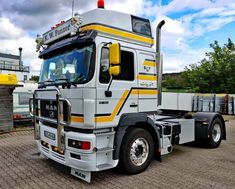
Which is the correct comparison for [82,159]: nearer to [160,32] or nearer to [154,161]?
[154,161]

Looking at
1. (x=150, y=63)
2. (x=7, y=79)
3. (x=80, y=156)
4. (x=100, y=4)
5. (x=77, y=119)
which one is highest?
(x=100, y=4)

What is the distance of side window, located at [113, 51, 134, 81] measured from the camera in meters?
4.80

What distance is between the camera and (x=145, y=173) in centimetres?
503

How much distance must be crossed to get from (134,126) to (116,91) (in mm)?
926

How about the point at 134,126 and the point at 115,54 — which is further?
the point at 134,126

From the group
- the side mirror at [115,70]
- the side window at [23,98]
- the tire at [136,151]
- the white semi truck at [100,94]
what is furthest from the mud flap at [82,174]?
the side window at [23,98]

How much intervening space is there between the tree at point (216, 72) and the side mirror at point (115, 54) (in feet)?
70.0

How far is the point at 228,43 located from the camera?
2633 cm

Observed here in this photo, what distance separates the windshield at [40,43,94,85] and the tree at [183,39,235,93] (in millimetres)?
21214

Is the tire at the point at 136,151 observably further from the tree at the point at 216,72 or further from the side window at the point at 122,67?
the tree at the point at 216,72

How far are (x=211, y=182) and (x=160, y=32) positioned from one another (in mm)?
3502

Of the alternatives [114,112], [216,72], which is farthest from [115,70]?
[216,72]

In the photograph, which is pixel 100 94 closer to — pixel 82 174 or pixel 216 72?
pixel 82 174

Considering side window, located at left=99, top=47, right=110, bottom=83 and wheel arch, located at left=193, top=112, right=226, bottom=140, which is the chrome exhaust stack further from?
wheel arch, located at left=193, top=112, right=226, bottom=140
